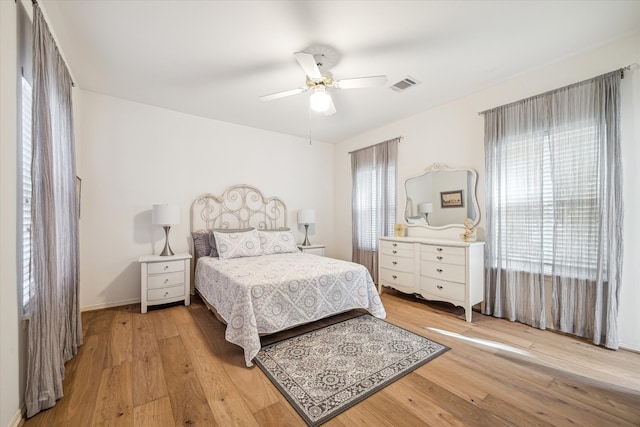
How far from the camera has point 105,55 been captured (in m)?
2.43

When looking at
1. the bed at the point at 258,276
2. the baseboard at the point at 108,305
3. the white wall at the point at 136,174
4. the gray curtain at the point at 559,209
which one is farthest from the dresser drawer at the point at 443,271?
the baseboard at the point at 108,305

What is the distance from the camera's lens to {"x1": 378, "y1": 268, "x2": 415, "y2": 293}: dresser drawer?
3418mm

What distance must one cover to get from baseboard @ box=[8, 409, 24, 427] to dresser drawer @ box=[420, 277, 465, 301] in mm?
3502

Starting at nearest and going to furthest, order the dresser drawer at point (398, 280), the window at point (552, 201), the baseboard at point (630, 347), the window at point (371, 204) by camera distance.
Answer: the baseboard at point (630, 347), the window at point (552, 201), the dresser drawer at point (398, 280), the window at point (371, 204)

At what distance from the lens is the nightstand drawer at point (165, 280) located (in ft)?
10.3

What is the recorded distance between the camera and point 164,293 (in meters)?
3.23

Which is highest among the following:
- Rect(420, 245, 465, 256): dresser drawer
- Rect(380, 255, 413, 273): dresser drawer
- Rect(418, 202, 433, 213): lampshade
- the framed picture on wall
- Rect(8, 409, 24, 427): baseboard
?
the framed picture on wall

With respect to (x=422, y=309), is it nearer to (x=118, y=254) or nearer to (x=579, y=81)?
(x=579, y=81)

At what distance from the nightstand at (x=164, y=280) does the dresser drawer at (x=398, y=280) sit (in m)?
2.72

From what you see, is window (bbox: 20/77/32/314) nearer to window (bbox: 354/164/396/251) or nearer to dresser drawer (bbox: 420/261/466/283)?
dresser drawer (bbox: 420/261/466/283)

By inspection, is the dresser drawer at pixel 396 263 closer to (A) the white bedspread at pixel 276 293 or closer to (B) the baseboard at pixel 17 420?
(A) the white bedspread at pixel 276 293

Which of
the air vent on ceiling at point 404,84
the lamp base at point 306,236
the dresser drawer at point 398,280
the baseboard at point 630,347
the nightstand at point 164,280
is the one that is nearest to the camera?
the baseboard at point 630,347

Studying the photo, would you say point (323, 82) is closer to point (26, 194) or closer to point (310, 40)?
point (310, 40)

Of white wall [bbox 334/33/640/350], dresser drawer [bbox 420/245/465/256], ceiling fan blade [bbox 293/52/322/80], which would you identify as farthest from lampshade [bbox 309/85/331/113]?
dresser drawer [bbox 420/245/465/256]
